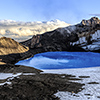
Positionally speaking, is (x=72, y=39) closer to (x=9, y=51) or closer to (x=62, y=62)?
(x=62, y=62)

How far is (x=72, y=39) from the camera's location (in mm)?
89062

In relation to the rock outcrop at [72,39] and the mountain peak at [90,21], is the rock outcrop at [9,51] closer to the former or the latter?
the rock outcrop at [72,39]

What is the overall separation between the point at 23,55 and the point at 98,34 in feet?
176

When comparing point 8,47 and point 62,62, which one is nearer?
point 62,62

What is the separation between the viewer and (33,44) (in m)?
88.4

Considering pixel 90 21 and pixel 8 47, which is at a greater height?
pixel 90 21

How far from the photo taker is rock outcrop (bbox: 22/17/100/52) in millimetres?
78562

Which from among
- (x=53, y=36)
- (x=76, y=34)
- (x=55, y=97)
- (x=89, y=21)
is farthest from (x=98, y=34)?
(x=55, y=97)

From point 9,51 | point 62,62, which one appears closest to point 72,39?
point 62,62

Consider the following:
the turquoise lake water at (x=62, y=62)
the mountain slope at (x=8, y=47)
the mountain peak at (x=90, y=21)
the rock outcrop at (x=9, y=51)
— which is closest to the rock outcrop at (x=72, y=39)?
the mountain peak at (x=90, y=21)

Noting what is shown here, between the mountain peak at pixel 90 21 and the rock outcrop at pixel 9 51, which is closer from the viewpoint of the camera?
the rock outcrop at pixel 9 51

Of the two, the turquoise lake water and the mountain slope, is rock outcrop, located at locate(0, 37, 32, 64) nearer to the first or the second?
the mountain slope

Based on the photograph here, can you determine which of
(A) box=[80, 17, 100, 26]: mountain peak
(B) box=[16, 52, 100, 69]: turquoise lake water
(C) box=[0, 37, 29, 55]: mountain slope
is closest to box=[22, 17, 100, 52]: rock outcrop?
(A) box=[80, 17, 100, 26]: mountain peak

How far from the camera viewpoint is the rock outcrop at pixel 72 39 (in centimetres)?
7856
